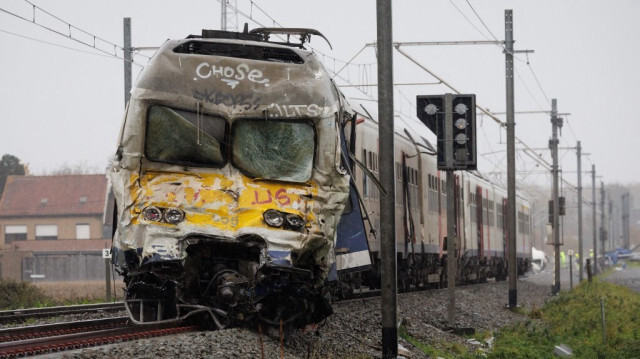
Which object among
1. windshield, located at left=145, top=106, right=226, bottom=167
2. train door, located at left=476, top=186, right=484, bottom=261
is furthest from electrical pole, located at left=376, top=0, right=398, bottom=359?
train door, located at left=476, top=186, right=484, bottom=261

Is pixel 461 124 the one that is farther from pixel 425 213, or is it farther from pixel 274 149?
pixel 425 213

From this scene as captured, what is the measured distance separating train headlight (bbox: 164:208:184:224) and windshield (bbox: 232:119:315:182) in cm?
103

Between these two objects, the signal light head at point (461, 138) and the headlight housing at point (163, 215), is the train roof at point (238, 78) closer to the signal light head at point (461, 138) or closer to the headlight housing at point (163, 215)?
the headlight housing at point (163, 215)

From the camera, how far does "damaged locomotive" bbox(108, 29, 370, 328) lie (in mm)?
11008

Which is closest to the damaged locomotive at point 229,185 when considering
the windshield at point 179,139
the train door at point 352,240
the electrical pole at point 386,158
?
the windshield at point 179,139

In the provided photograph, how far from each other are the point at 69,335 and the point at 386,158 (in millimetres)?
4940

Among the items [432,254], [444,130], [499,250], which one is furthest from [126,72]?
[499,250]

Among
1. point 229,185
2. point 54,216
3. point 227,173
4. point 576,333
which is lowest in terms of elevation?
point 576,333

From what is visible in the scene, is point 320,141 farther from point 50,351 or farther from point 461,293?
point 461,293

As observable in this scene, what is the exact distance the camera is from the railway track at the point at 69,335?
930cm

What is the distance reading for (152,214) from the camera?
1095cm

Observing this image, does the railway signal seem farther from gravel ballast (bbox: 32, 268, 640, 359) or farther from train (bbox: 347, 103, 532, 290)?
gravel ballast (bbox: 32, 268, 640, 359)

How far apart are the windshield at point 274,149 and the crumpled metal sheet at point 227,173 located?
0.10 meters

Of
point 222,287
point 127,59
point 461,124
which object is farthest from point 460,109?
point 127,59
